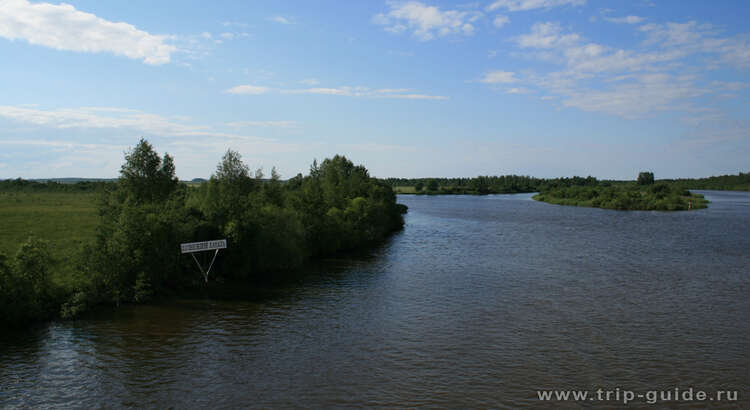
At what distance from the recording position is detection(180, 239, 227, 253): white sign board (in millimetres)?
31908

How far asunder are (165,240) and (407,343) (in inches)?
746

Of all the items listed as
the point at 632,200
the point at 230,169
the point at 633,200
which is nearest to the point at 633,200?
the point at 633,200

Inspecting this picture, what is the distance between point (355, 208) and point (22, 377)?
44.8 metres

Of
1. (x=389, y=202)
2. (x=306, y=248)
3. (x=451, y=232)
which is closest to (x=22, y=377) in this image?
(x=306, y=248)

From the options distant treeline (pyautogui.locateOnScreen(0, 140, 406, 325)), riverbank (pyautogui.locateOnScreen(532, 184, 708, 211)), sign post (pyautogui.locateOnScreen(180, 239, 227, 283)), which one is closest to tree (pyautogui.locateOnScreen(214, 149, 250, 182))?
distant treeline (pyautogui.locateOnScreen(0, 140, 406, 325))

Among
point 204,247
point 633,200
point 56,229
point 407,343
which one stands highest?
point 633,200

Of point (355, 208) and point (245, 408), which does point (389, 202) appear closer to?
point (355, 208)

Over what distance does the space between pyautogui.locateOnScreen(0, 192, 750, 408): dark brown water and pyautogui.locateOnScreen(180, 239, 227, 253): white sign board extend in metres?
4.17

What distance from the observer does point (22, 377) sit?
61.2 feet

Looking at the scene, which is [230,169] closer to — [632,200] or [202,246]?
[202,246]

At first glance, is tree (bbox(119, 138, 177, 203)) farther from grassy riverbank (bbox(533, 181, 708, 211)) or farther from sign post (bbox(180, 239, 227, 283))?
grassy riverbank (bbox(533, 181, 708, 211))

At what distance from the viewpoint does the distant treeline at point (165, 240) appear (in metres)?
25.4

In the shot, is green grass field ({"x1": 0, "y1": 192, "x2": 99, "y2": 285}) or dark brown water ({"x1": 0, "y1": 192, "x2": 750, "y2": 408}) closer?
dark brown water ({"x1": 0, "y1": 192, "x2": 750, "y2": 408})

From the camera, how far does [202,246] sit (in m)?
33.0
